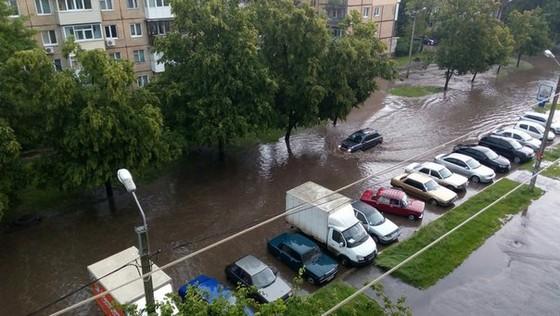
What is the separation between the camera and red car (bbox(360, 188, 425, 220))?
21203 mm

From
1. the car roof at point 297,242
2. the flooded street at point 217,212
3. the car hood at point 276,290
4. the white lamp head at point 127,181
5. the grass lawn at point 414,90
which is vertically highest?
the white lamp head at point 127,181

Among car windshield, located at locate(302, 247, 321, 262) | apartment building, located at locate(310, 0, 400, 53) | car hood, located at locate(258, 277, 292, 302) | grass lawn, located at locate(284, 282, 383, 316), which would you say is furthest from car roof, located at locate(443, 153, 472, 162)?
apartment building, located at locate(310, 0, 400, 53)

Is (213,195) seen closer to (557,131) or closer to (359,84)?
(359,84)

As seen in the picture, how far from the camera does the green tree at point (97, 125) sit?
18.3 m

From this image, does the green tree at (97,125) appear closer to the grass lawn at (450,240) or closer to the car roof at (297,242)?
the car roof at (297,242)

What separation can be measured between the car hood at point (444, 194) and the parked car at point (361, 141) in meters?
7.53

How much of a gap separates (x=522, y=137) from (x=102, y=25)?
1246 inches

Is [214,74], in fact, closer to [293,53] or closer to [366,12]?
[293,53]

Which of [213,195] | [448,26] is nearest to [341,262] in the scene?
[213,195]

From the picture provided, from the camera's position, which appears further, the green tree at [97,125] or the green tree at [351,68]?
the green tree at [351,68]

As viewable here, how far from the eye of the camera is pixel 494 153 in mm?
27266

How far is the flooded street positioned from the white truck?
7.06 feet

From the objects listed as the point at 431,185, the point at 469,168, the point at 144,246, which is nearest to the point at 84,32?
the point at 431,185

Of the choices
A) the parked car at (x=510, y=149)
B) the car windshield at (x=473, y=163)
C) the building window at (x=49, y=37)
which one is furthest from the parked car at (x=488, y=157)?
the building window at (x=49, y=37)
